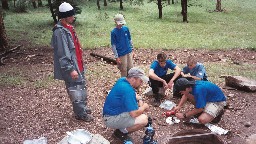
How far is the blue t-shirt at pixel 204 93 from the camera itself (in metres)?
5.32

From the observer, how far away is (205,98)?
17.7ft

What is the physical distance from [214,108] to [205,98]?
27cm

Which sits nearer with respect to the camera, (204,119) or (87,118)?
(204,119)

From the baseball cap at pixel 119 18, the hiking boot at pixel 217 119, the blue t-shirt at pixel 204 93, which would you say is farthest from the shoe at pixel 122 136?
the baseball cap at pixel 119 18

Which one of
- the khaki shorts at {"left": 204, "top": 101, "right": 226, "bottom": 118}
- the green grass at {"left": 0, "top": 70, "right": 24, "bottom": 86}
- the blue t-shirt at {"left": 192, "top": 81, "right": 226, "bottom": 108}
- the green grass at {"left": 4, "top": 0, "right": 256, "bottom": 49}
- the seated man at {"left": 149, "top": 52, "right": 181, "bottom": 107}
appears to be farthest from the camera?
the green grass at {"left": 4, "top": 0, "right": 256, "bottom": 49}

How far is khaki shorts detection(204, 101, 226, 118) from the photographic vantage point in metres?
5.43

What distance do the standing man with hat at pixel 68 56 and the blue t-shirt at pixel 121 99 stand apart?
2.79 feet

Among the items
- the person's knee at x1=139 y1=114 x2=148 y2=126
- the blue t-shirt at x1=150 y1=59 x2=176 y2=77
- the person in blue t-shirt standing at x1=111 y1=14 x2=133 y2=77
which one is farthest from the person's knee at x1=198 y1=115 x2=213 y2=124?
the person in blue t-shirt standing at x1=111 y1=14 x2=133 y2=77

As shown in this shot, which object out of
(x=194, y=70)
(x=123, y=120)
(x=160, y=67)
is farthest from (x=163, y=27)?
(x=123, y=120)

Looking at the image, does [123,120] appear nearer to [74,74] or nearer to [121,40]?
[74,74]

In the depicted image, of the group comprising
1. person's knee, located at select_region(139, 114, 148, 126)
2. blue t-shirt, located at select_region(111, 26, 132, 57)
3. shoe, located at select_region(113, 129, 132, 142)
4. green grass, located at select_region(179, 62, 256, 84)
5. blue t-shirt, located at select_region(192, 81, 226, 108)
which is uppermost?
blue t-shirt, located at select_region(111, 26, 132, 57)

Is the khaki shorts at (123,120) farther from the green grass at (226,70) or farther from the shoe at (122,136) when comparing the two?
the green grass at (226,70)

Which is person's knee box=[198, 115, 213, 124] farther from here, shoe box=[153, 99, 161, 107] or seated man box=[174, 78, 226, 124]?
shoe box=[153, 99, 161, 107]

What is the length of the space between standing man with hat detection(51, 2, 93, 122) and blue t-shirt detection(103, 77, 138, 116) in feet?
2.79
